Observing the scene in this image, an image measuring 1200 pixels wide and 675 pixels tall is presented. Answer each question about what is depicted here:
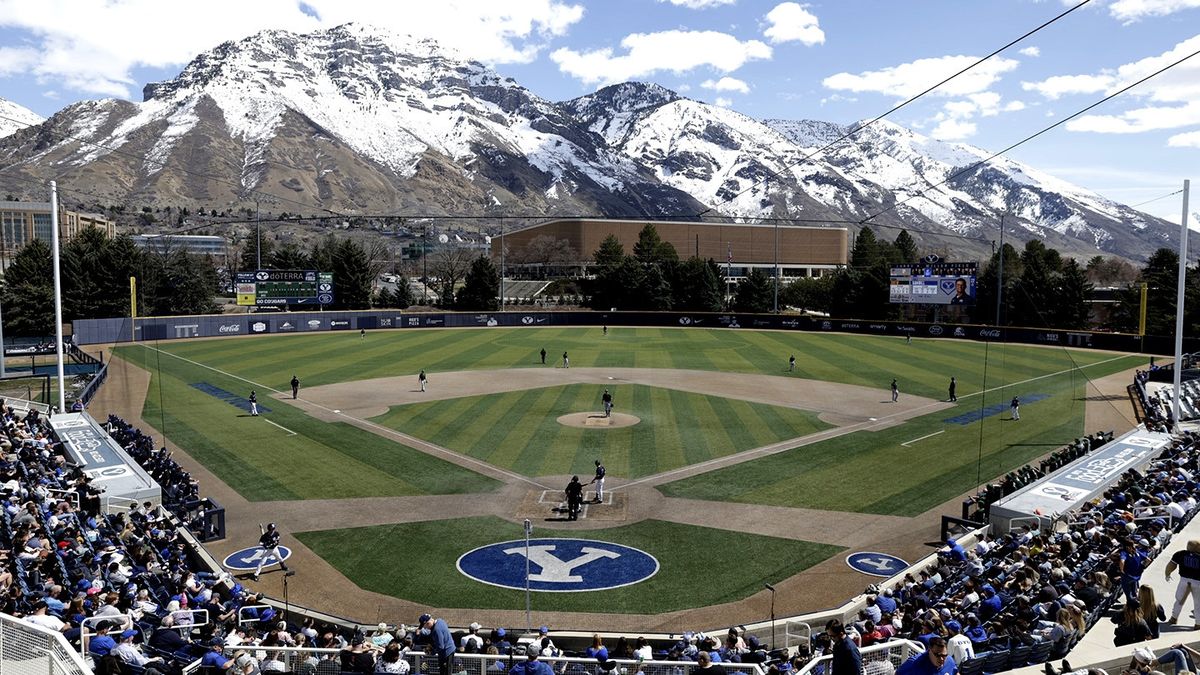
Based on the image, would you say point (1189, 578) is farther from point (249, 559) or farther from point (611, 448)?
point (611, 448)

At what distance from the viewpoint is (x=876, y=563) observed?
67.1 feet

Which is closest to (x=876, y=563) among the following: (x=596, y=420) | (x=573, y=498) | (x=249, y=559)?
(x=573, y=498)

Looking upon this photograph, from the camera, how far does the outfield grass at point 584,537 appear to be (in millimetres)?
18281

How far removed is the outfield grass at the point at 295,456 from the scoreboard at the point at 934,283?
54899 millimetres

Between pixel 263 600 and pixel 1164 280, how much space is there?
89777 millimetres

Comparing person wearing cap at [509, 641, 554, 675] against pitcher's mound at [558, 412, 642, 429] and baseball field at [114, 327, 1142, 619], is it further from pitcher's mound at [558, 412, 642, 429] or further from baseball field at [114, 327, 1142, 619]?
pitcher's mound at [558, 412, 642, 429]

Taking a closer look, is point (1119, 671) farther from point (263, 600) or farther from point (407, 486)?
point (407, 486)

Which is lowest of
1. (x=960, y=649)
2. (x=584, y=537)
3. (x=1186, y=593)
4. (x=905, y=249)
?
(x=584, y=537)

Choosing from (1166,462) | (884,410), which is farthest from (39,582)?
(884,410)

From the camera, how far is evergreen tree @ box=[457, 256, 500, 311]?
108 m

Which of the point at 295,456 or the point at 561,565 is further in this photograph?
the point at 295,456

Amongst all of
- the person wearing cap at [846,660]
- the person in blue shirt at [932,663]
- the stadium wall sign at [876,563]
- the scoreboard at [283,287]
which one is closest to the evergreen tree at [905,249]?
the scoreboard at [283,287]

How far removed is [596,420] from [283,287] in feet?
189

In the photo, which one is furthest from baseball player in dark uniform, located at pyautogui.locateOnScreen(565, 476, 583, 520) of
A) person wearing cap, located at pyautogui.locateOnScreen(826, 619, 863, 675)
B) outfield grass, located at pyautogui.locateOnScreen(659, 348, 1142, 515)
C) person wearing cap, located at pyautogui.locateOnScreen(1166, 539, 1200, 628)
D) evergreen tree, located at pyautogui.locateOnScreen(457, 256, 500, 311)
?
evergreen tree, located at pyautogui.locateOnScreen(457, 256, 500, 311)
